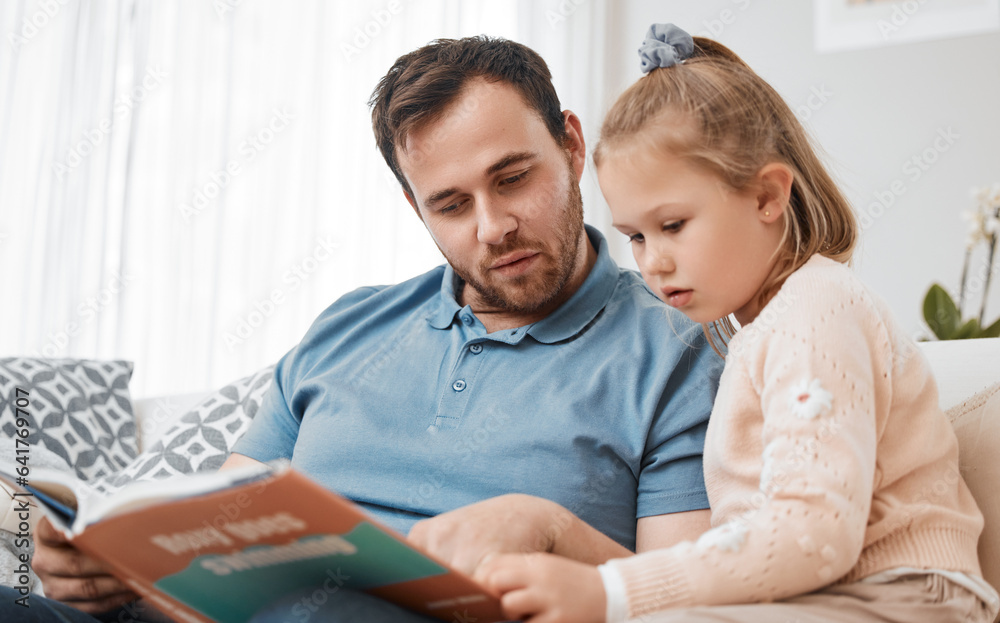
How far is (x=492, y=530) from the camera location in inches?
31.8

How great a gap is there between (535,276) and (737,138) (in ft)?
1.34

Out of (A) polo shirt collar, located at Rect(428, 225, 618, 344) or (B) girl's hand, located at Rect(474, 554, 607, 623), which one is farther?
(A) polo shirt collar, located at Rect(428, 225, 618, 344)

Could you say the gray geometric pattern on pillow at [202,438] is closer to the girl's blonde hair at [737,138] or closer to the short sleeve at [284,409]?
the short sleeve at [284,409]

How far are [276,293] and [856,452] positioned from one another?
2683mm

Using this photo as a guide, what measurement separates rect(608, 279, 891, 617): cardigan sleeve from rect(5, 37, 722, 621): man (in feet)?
0.53

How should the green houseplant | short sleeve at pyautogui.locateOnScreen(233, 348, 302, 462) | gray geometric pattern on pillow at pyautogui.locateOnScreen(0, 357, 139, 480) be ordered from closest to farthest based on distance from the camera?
short sleeve at pyautogui.locateOnScreen(233, 348, 302, 462) → gray geometric pattern on pillow at pyautogui.locateOnScreen(0, 357, 139, 480) → the green houseplant

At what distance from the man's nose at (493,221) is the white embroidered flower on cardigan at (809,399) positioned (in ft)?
1.86

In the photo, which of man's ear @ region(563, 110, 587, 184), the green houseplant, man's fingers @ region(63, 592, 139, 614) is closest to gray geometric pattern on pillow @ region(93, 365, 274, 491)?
man's fingers @ region(63, 592, 139, 614)

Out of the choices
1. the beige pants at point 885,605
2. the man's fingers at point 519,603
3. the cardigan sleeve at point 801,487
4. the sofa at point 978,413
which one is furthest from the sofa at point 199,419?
the man's fingers at point 519,603

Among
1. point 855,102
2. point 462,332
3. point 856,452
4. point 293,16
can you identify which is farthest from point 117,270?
point 856,452

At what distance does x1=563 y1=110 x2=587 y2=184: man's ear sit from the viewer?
1412 millimetres

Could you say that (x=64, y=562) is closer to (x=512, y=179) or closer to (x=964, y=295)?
(x=512, y=179)

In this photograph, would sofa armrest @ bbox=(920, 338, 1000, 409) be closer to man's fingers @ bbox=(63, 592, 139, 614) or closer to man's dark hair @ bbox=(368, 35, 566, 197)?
man's dark hair @ bbox=(368, 35, 566, 197)

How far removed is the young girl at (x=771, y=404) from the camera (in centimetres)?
72
